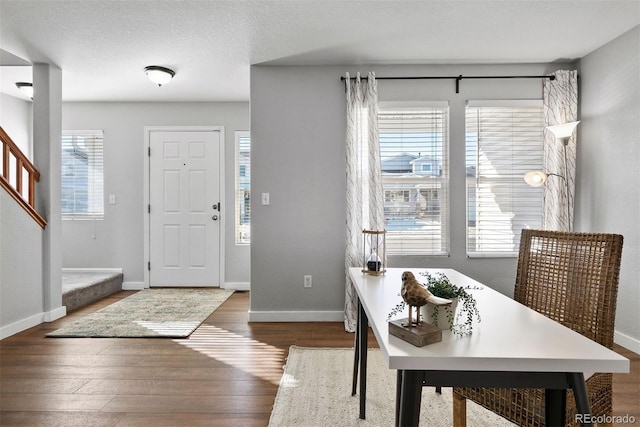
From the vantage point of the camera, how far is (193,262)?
523cm

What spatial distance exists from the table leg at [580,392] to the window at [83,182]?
549 centimetres

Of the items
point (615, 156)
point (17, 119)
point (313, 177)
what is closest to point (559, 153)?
point (615, 156)

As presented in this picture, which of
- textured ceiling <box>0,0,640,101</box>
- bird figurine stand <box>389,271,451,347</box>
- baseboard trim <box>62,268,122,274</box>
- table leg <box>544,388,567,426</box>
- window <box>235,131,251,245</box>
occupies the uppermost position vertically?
textured ceiling <box>0,0,640,101</box>

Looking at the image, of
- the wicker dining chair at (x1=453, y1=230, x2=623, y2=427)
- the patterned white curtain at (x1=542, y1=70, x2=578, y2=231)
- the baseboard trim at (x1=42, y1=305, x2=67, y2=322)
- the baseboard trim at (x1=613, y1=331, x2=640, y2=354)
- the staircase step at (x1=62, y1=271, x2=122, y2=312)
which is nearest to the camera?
the wicker dining chair at (x1=453, y1=230, x2=623, y2=427)

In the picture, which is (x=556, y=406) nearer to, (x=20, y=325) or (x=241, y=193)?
(x=20, y=325)

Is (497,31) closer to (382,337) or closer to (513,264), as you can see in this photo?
(513,264)

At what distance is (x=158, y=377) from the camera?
2.49m

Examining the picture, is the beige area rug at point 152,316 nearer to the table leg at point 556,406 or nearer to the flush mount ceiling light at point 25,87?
the flush mount ceiling light at point 25,87

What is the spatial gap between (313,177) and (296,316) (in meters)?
1.32

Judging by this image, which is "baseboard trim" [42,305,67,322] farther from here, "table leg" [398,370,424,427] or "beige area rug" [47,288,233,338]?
"table leg" [398,370,424,427]

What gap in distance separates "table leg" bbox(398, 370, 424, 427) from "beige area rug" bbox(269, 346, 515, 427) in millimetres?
1081

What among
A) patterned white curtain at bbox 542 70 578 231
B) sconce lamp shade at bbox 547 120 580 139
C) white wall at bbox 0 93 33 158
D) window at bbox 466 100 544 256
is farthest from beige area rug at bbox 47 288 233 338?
sconce lamp shade at bbox 547 120 580 139

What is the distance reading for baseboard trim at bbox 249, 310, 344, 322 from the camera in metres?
3.70

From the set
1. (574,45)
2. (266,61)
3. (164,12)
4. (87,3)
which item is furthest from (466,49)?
(87,3)
